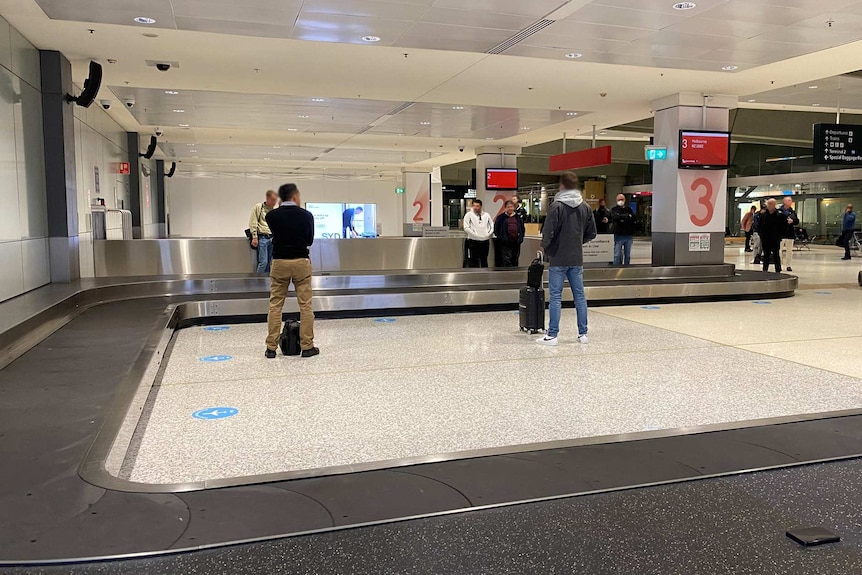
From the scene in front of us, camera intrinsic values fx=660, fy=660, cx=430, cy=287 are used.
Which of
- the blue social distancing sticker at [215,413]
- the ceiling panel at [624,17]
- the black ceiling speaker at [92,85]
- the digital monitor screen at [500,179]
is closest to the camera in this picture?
the blue social distancing sticker at [215,413]

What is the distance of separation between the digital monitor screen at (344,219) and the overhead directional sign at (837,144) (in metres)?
21.6

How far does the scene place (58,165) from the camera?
10039 millimetres

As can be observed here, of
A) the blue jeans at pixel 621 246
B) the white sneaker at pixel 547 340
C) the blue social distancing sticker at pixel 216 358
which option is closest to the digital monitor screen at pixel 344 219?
the blue jeans at pixel 621 246

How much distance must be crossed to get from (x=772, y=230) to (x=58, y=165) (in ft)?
46.9

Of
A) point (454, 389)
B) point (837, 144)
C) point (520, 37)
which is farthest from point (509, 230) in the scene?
point (837, 144)

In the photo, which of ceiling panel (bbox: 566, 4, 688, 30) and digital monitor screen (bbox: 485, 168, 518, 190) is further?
digital monitor screen (bbox: 485, 168, 518, 190)

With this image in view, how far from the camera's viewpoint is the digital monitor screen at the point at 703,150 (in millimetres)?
14117

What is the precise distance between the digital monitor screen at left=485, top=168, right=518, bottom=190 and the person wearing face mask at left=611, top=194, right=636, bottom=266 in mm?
8324

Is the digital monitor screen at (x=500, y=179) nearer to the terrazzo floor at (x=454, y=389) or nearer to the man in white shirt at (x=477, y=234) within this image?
the man in white shirt at (x=477, y=234)

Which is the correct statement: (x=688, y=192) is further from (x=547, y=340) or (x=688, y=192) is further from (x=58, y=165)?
(x=58, y=165)

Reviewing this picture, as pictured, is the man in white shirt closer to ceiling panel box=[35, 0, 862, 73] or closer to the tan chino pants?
ceiling panel box=[35, 0, 862, 73]

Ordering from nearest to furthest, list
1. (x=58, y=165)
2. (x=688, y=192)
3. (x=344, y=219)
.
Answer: (x=58, y=165)
(x=688, y=192)
(x=344, y=219)

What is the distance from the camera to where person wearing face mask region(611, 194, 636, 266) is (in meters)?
15.4

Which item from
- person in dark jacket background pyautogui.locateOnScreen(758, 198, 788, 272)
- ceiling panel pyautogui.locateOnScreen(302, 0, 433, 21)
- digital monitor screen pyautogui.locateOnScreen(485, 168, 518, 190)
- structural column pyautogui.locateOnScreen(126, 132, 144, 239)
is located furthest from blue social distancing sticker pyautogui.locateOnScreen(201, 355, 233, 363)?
digital monitor screen pyautogui.locateOnScreen(485, 168, 518, 190)
